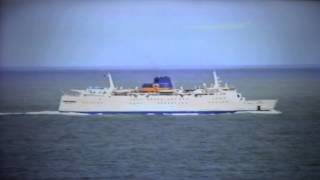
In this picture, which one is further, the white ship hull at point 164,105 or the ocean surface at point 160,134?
the white ship hull at point 164,105

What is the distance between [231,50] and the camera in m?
1.92

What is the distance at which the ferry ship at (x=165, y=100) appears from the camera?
1.95 meters

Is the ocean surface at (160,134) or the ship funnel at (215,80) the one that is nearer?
the ocean surface at (160,134)

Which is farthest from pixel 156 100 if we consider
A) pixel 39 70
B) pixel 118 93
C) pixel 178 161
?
pixel 39 70

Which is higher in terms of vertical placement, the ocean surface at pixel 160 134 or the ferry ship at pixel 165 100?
the ferry ship at pixel 165 100

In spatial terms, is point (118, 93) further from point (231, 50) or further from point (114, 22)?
point (231, 50)

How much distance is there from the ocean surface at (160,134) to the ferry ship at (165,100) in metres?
0.02

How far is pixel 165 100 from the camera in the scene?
1990 mm

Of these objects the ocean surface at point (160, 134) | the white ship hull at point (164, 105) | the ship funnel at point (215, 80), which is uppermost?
the ship funnel at point (215, 80)

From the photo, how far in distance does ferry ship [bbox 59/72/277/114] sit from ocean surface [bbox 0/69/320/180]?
2 centimetres

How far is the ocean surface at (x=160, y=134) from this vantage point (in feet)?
5.89

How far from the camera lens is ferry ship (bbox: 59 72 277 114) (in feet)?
6.39

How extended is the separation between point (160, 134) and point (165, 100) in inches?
5.6

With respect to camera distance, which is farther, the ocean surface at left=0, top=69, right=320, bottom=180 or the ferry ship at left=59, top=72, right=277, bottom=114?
the ferry ship at left=59, top=72, right=277, bottom=114
